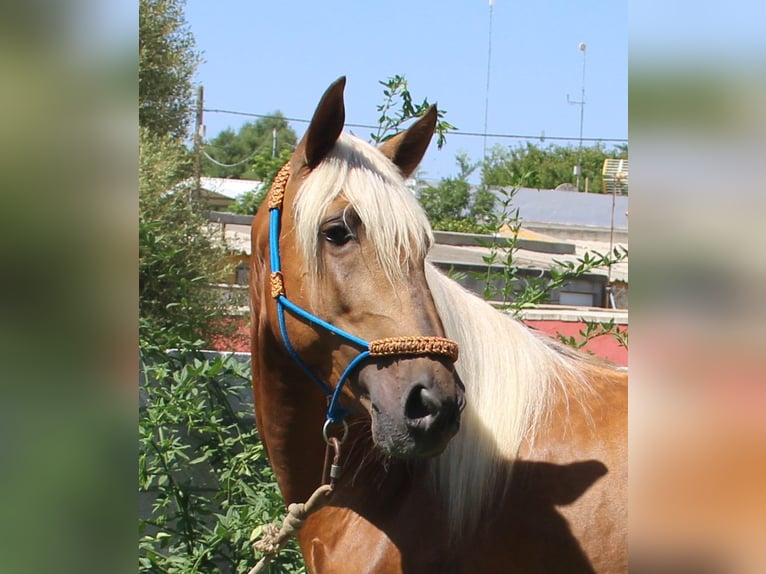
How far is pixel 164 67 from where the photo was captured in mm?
10055

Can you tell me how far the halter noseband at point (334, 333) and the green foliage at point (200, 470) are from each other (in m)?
1.52

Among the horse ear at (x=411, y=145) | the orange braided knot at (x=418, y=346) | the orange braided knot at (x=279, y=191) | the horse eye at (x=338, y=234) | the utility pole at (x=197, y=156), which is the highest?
the utility pole at (x=197, y=156)

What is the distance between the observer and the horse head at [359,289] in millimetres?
1925

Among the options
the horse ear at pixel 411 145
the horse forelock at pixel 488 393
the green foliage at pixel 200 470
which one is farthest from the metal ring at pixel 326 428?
the green foliage at pixel 200 470

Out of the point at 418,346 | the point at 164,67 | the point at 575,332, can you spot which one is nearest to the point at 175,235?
the point at 164,67

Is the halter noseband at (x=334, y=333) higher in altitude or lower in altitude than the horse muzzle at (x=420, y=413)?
higher

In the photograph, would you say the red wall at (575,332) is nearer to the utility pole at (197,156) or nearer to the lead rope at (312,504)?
the utility pole at (197,156)

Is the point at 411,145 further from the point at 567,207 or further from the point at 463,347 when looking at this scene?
the point at 567,207

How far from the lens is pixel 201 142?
504 inches

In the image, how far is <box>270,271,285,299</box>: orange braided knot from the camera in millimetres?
2271
